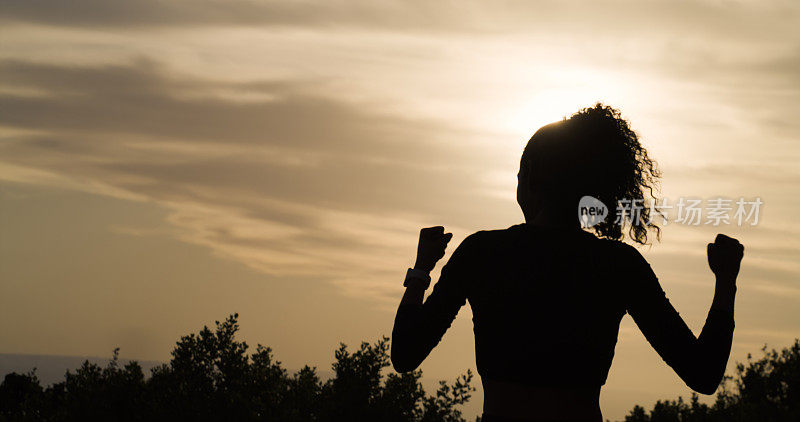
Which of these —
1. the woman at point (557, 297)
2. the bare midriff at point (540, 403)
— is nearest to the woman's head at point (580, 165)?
the woman at point (557, 297)

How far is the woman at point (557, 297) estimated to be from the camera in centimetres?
415

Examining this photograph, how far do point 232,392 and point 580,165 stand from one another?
113 feet

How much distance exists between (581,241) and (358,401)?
3166 centimetres

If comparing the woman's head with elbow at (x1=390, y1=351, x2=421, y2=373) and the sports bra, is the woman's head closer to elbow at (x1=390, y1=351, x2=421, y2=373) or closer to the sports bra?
the sports bra

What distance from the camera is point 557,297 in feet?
13.9

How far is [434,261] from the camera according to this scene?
4.77 meters

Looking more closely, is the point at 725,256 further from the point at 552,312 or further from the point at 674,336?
the point at 552,312

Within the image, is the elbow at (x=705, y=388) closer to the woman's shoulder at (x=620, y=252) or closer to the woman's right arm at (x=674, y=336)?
the woman's right arm at (x=674, y=336)

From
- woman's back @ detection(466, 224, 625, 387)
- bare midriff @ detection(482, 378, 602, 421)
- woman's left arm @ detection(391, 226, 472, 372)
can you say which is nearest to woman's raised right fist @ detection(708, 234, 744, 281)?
woman's back @ detection(466, 224, 625, 387)

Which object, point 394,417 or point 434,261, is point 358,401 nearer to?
point 394,417

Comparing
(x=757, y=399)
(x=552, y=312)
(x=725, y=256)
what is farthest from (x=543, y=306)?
(x=757, y=399)

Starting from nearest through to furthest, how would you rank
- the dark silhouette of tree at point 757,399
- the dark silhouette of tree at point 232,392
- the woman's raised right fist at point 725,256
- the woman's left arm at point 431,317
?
the woman's left arm at point 431,317
the woman's raised right fist at point 725,256
the dark silhouette of tree at point 232,392
the dark silhouette of tree at point 757,399

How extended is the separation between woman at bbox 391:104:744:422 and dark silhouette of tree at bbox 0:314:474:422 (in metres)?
30.6

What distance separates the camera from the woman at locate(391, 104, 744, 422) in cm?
415
